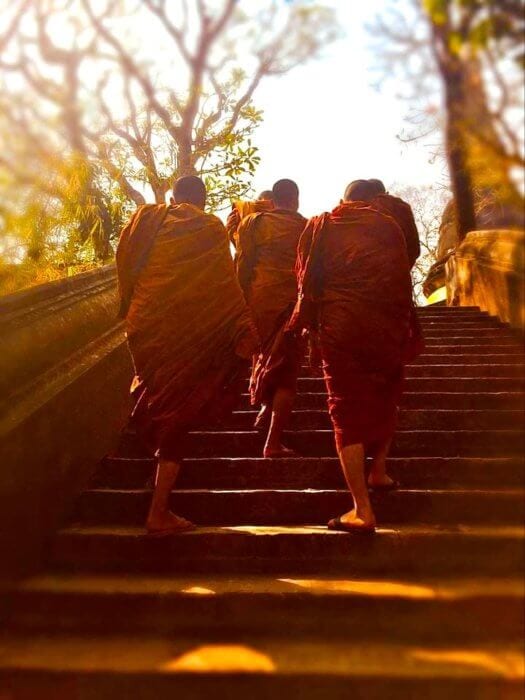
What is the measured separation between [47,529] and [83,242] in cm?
389

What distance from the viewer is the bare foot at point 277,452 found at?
11.4ft

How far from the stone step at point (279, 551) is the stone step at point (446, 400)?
1.25 metres

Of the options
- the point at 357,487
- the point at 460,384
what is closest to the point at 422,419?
the point at 460,384

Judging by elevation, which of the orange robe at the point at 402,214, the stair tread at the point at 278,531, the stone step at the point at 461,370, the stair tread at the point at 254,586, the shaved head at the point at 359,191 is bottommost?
the stair tread at the point at 254,586

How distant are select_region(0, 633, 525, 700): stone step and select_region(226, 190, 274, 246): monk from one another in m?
2.84

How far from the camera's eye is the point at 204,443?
12.0 ft

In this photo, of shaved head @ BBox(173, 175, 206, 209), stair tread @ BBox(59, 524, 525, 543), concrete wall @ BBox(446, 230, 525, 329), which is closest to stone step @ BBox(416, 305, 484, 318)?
concrete wall @ BBox(446, 230, 525, 329)

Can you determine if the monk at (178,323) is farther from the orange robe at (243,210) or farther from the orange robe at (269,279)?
the orange robe at (243,210)

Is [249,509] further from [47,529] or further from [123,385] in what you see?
[123,385]

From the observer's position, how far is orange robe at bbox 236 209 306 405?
3.80 meters

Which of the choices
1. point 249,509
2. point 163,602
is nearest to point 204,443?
point 249,509

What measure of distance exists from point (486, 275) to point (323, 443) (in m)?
3.67

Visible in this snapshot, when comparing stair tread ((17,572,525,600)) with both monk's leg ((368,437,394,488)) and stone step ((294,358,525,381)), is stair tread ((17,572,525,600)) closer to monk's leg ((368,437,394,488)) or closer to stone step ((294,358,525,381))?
monk's leg ((368,437,394,488))

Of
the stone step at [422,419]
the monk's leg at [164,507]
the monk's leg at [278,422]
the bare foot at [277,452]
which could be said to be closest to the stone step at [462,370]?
the stone step at [422,419]
